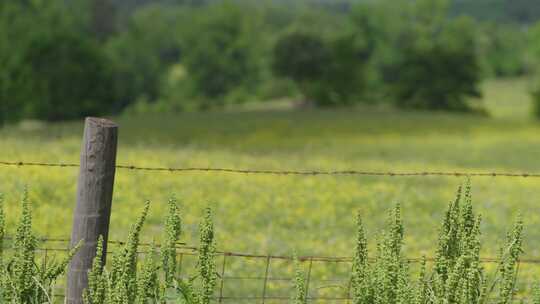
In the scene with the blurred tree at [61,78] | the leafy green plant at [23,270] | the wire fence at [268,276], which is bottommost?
the leafy green plant at [23,270]

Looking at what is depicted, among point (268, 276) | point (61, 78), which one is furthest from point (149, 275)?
point (61, 78)

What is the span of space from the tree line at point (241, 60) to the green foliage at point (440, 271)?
68.0m

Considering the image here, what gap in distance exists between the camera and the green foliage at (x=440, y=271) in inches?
214

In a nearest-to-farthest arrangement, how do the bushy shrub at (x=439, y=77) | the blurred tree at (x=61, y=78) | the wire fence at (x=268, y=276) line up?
the wire fence at (x=268, y=276)
the bushy shrub at (x=439, y=77)
the blurred tree at (x=61, y=78)

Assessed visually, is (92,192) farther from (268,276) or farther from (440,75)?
(440,75)

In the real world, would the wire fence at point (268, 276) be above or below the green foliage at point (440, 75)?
below

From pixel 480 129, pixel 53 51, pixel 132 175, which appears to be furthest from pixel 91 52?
pixel 132 175

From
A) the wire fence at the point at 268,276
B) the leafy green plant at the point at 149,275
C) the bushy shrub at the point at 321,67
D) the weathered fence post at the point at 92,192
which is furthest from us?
the bushy shrub at the point at 321,67

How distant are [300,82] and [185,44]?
3868cm

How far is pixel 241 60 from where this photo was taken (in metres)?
112

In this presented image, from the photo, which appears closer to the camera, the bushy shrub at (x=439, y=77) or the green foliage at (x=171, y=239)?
the green foliage at (x=171, y=239)

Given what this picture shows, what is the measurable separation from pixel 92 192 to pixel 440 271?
2475mm

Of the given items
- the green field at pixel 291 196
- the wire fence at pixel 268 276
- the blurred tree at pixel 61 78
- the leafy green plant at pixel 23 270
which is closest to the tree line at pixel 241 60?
→ the blurred tree at pixel 61 78

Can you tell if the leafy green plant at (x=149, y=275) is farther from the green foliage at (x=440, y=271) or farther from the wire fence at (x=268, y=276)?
the wire fence at (x=268, y=276)
